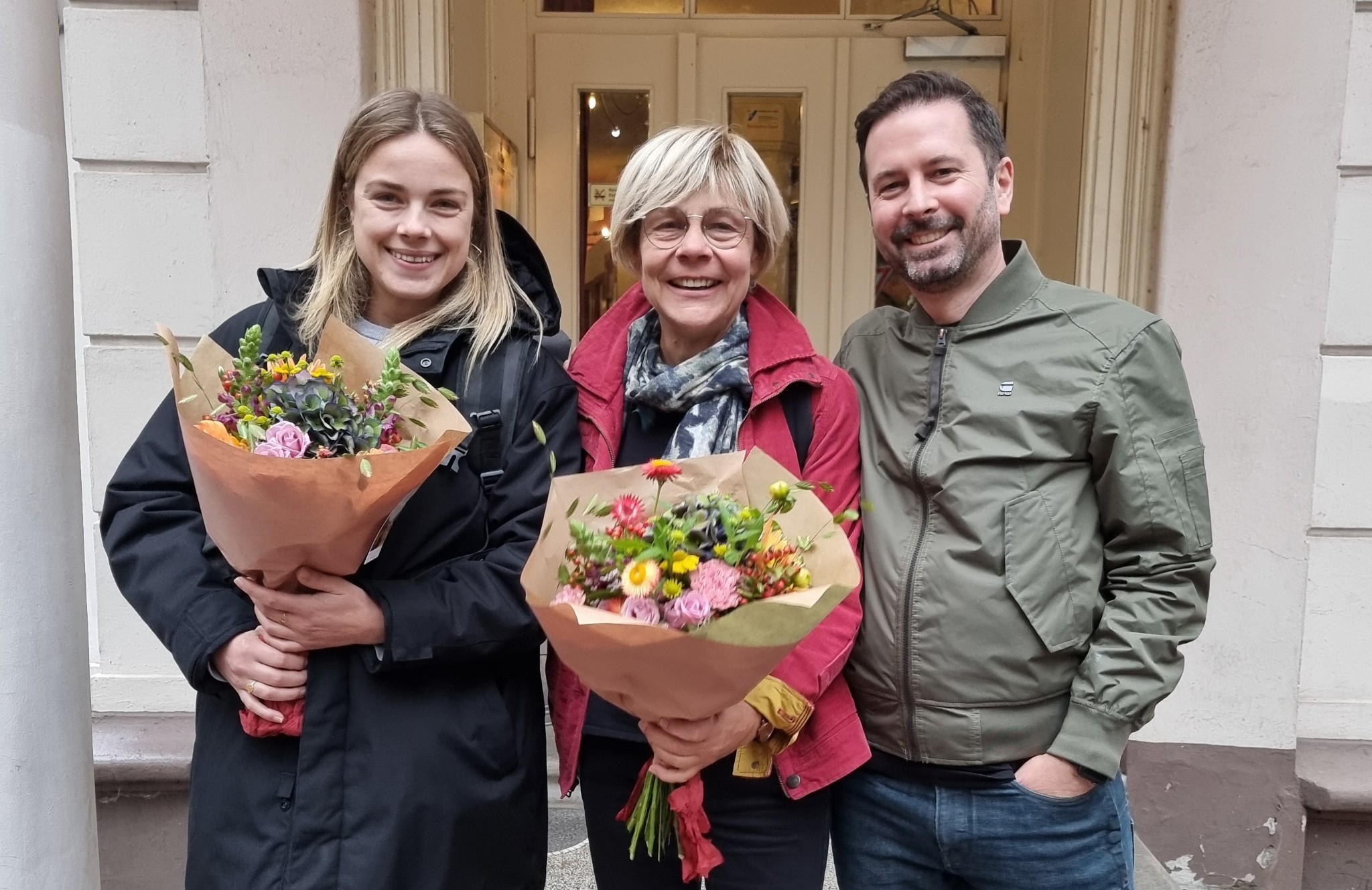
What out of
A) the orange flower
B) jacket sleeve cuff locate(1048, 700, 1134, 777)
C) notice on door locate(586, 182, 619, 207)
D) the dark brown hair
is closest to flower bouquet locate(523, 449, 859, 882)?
the orange flower

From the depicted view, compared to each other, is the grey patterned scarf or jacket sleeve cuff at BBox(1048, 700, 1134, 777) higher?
the grey patterned scarf

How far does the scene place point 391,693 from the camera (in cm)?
168

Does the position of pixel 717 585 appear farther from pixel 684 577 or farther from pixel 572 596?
pixel 572 596

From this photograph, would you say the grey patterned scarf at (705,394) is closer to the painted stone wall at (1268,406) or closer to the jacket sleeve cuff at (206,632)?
the jacket sleeve cuff at (206,632)

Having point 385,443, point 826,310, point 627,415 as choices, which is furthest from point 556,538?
point 826,310

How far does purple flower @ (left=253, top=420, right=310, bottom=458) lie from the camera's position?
138 cm

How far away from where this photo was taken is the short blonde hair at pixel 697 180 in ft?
5.94

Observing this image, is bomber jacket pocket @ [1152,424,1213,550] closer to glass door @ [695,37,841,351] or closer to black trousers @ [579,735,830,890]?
black trousers @ [579,735,830,890]

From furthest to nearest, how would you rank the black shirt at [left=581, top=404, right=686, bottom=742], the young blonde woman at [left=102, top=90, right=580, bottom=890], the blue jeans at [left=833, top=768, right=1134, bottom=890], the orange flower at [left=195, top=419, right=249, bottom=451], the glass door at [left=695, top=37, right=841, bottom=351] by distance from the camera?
the glass door at [left=695, top=37, right=841, bottom=351]
the black shirt at [left=581, top=404, right=686, bottom=742]
the blue jeans at [left=833, top=768, right=1134, bottom=890]
the young blonde woman at [left=102, top=90, right=580, bottom=890]
the orange flower at [left=195, top=419, right=249, bottom=451]

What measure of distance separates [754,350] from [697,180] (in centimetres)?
33

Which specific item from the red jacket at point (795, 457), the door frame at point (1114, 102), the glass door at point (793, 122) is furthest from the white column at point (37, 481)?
the glass door at point (793, 122)

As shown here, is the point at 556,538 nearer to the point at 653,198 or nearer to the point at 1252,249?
the point at 653,198

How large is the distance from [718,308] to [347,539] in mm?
779

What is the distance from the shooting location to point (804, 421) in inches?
72.1
